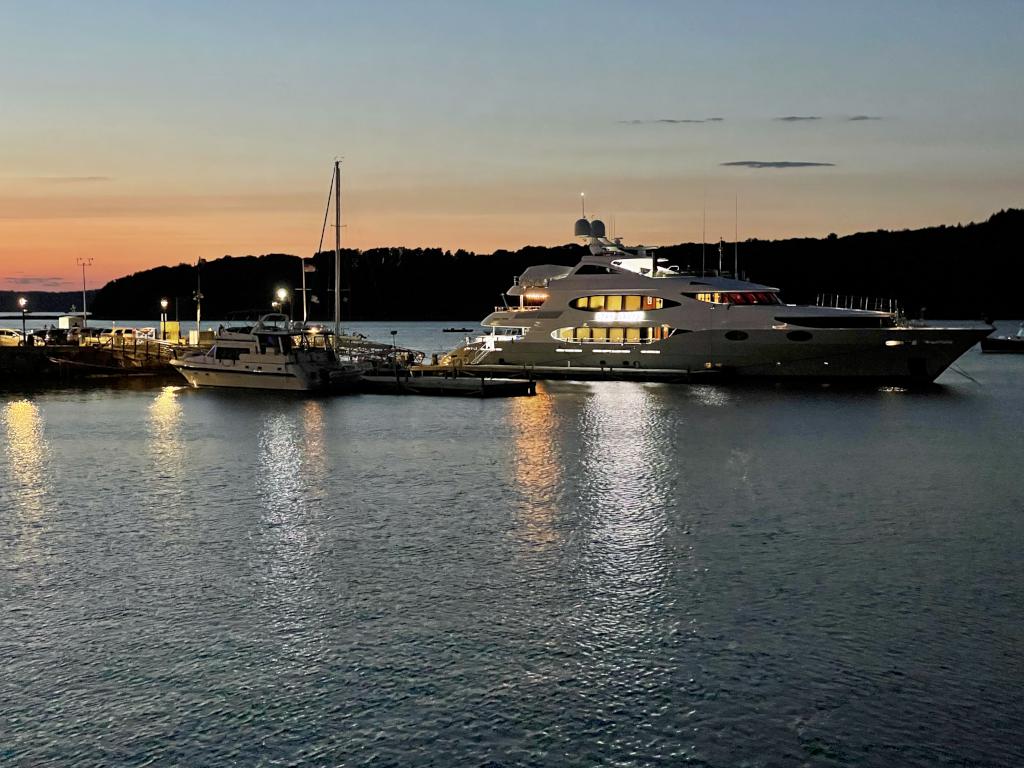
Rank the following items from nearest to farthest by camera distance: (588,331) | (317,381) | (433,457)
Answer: (433,457) < (317,381) < (588,331)

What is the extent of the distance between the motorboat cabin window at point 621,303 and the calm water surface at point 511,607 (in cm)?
2919

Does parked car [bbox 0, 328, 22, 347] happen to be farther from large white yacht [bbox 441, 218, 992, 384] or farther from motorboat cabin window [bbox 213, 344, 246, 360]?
large white yacht [bbox 441, 218, 992, 384]

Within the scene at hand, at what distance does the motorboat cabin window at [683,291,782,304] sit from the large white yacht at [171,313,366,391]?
22611 millimetres

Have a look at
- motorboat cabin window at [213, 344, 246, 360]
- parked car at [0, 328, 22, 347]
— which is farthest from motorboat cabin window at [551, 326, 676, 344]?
parked car at [0, 328, 22, 347]

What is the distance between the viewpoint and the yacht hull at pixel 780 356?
65.1 meters

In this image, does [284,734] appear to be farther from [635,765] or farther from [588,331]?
[588,331]

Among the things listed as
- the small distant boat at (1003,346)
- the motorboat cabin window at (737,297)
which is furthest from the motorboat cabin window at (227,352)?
the small distant boat at (1003,346)

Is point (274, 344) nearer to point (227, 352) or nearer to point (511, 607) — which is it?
point (227, 352)

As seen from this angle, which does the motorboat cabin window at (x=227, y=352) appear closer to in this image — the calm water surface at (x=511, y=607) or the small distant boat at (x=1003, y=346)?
the calm water surface at (x=511, y=607)

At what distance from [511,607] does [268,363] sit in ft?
153

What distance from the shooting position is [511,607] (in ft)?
59.5

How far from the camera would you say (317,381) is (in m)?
62.5

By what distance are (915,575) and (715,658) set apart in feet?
22.9

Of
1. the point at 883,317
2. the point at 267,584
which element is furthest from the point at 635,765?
the point at 883,317
